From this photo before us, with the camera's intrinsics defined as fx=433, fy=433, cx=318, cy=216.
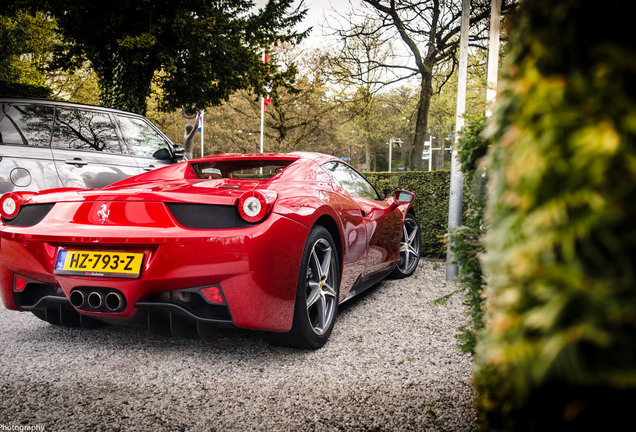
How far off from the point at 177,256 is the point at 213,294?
0.29 meters

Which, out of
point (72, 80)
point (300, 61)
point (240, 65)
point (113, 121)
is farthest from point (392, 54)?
point (72, 80)

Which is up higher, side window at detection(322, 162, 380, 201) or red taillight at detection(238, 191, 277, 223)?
side window at detection(322, 162, 380, 201)

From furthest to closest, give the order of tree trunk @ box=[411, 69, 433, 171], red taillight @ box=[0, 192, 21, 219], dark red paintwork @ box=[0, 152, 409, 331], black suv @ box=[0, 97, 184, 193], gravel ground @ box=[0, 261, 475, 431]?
tree trunk @ box=[411, 69, 433, 171], black suv @ box=[0, 97, 184, 193], red taillight @ box=[0, 192, 21, 219], dark red paintwork @ box=[0, 152, 409, 331], gravel ground @ box=[0, 261, 475, 431]

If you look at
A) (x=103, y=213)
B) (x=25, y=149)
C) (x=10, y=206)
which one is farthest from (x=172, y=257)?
(x=25, y=149)

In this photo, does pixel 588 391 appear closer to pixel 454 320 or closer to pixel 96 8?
pixel 454 320

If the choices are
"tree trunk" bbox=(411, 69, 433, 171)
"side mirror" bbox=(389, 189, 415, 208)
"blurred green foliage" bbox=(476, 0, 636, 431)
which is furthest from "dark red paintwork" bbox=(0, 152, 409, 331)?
"tree trunk" bbox=(411, 69, 433, 171)

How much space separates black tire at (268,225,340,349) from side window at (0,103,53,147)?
376cm

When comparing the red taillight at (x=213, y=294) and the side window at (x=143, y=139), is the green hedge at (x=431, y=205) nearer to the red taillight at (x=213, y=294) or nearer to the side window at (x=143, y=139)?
the side window at (x=143, y=139)

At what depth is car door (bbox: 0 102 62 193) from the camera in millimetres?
4477

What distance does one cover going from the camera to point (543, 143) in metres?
0.73

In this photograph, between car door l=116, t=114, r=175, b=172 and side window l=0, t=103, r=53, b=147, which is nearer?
side window l=0, t=103, r=53, b=147

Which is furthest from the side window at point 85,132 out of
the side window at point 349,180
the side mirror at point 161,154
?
the side window at point 349,180

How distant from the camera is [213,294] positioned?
2.42 metres

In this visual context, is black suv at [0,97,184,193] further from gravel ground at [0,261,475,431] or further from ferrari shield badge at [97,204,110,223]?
ferrari shield badge at [97,204,110,223]
